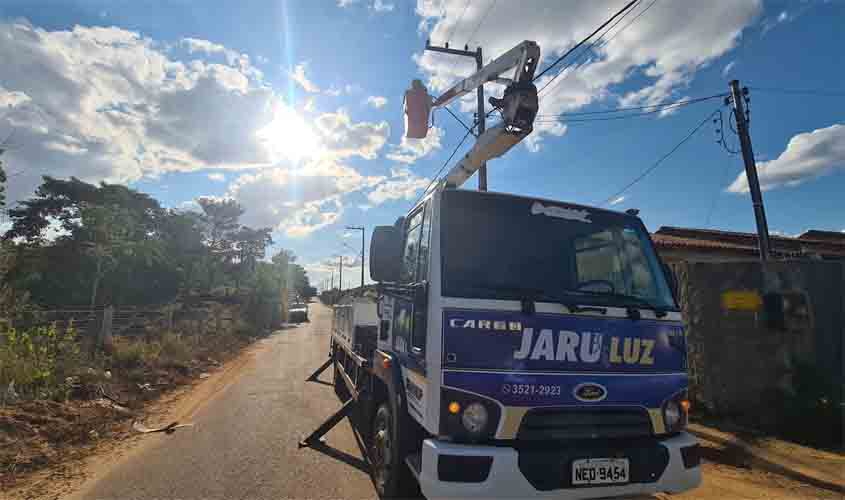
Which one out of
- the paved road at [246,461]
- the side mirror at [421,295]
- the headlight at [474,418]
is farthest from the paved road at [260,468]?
the side mirror at [421,295]

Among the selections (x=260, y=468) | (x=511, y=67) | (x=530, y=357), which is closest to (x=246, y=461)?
(x=260, y=468)

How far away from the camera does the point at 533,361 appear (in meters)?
2.92

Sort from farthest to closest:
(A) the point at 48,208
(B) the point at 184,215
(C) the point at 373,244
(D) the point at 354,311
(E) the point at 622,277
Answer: (B) the point at 184,215
(A) the point at 48,208
(D) the point at 354,311
(C) the point at 373,244
(E) the point at 622,277

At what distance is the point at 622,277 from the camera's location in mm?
3594

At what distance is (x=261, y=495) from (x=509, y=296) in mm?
2917

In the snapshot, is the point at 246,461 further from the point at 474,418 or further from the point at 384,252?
the point at 474,418

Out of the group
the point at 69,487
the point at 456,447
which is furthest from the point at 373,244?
the point at 69,487

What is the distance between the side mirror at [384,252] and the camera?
379cm

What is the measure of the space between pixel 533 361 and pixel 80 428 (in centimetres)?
608

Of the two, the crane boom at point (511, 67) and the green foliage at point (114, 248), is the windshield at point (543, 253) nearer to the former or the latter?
the crane boom at point (511, 67)

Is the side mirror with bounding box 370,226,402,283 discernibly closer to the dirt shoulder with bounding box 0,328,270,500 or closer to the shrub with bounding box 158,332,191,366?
the dirt shoulder with bounding box 0,328,270,500

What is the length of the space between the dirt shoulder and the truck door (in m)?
3.48

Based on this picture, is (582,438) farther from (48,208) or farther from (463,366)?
(48,208)

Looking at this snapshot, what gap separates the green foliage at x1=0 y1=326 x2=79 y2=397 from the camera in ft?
21.1
